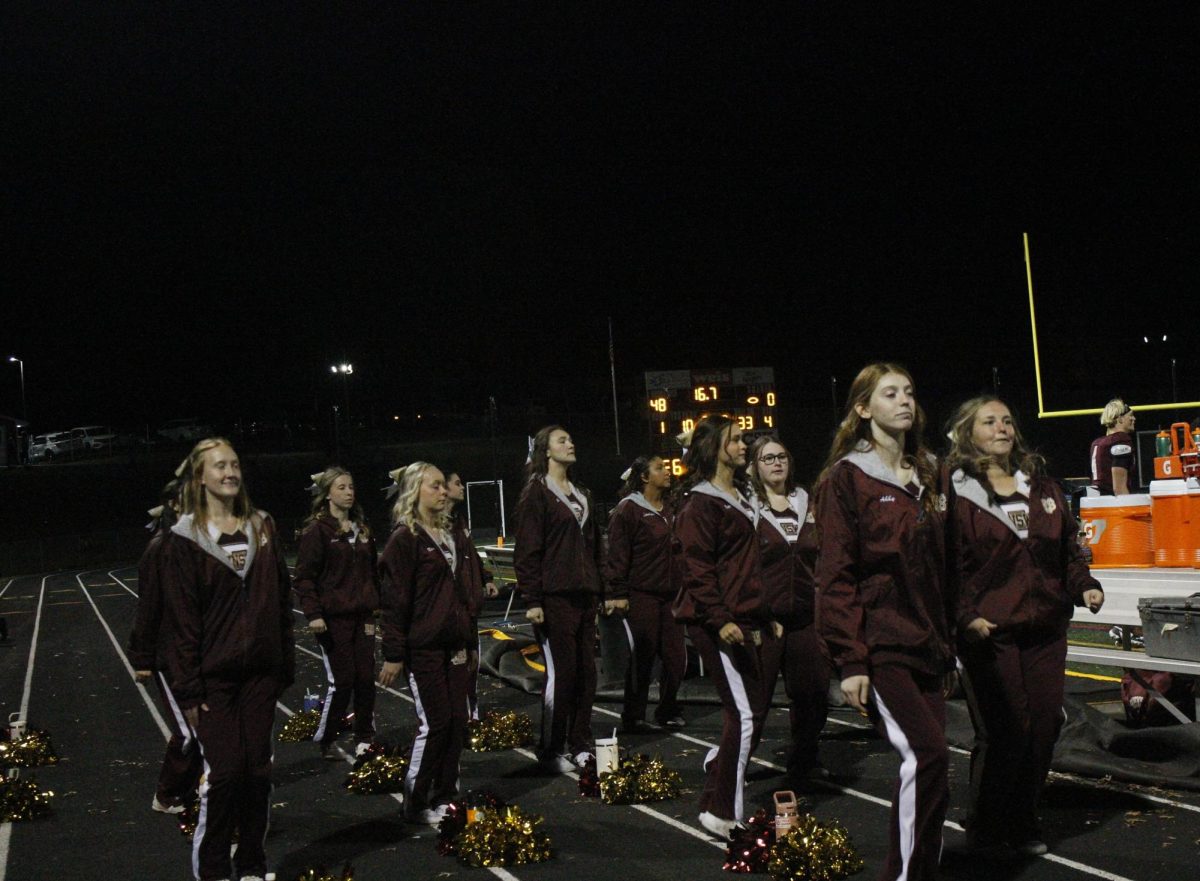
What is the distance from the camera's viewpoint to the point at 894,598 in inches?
164

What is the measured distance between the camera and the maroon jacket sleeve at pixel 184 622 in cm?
484

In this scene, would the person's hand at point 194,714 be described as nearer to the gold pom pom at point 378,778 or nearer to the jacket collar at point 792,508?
the gold pom pom at point 378,778

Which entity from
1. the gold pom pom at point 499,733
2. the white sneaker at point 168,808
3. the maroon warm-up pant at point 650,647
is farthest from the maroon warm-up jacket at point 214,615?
the maroon warm-up pant at point 650,647

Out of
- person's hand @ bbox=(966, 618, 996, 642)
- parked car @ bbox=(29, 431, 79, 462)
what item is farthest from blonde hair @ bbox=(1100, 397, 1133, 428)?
parked car @ bbox=(29, 431, 79, 462)

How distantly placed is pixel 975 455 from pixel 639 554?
12.9ft

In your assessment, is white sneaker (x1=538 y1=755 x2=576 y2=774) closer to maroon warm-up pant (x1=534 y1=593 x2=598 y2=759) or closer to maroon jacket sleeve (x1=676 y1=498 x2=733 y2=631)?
maroon warm-up pant (x1=534 y1=593 x2=598 y2=759)

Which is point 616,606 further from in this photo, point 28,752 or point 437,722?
point 28,752

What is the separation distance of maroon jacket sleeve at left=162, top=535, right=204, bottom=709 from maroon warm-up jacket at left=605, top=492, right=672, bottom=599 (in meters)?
4.01

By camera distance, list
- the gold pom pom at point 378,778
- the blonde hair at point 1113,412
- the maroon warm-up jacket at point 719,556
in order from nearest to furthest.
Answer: the maroon warm-up jacket at point 719,556 < the gold pom pom at point 378,778 < the blonde hair at point 1113,412

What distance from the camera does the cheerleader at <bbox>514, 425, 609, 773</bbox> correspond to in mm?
7262

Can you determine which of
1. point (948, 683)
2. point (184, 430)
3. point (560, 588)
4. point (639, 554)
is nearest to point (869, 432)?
point (948, 683)

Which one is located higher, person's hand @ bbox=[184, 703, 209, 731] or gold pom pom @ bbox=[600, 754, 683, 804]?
person's hand @ bbox=[184, 703, 209, 731]

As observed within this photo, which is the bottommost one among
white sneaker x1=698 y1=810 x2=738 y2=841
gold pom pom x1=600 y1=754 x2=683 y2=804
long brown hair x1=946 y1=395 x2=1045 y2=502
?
gold pom pom x1=600 y1=754 x2=683 y2=804

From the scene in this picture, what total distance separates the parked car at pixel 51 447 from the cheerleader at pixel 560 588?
51.3 meters
